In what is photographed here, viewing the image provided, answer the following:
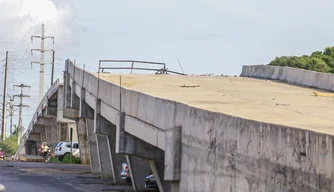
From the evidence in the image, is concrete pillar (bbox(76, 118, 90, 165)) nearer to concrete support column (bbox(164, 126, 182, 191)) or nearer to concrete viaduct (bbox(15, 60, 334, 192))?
concrete viaduct (bbox(15, 60, 334, 192))

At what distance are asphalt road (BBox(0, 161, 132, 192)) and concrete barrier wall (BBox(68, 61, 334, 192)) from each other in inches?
454

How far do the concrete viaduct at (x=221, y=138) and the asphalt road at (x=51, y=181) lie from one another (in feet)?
5.91

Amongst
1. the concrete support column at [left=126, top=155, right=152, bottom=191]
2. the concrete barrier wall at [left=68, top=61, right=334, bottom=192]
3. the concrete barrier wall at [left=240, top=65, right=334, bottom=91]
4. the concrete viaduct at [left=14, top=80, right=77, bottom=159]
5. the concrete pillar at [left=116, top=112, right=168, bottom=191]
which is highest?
the concrete barrier wall at [left=240, top=65, right=334, bottom=91]

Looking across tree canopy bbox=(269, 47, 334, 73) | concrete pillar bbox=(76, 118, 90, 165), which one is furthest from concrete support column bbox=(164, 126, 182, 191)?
tree canopy bbox=(269, 47, 334, 73)

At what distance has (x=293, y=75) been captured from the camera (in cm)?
4291

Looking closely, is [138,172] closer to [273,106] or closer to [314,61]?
[273,106]

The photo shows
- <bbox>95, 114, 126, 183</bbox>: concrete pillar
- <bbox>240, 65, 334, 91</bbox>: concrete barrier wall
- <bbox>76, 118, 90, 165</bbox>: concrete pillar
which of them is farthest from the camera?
<bbox>76, 118, 90, 165</bbox>: concrete pillar

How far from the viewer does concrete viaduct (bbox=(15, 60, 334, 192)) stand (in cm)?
1159

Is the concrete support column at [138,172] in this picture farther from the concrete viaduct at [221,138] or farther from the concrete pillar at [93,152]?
the concrete pillar at [93,152]

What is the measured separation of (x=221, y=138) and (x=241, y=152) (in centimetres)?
135

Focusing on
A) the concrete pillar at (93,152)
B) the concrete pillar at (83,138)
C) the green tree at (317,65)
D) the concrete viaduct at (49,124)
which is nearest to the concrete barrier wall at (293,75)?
the concrete pillar at (93,152)

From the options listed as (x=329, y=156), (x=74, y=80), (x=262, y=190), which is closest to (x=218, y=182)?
(x=262, y=190)

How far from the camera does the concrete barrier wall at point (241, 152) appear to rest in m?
11.2

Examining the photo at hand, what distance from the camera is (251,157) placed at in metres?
13.6
